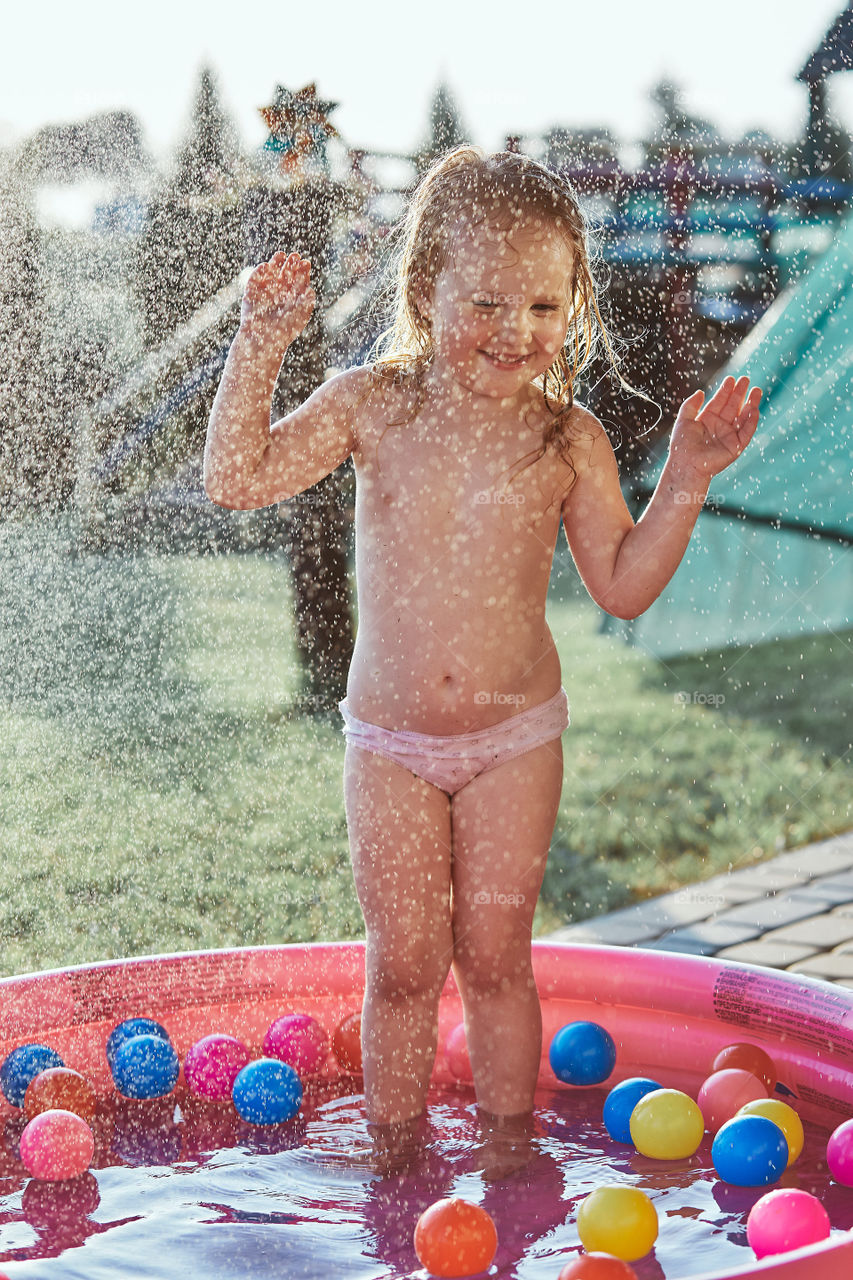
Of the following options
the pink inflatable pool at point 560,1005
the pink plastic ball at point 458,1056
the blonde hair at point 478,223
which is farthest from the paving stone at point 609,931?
the blonde hair at point 478,223

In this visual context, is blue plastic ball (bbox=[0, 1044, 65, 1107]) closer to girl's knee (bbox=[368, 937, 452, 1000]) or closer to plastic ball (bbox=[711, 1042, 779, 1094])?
girl's knee (bbox=[368, 937, 452, 1000])

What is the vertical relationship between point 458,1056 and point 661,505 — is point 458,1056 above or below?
below

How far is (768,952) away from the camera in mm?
2539

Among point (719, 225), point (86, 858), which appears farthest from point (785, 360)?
point (86, 858)

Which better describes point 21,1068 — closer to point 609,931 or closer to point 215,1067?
point 215,1067

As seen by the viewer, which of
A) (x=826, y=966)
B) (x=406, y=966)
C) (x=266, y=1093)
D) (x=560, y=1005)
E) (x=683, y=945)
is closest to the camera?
(x=406, y=966)

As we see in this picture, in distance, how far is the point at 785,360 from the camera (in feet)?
15.7

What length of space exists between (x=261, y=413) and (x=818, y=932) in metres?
1.63

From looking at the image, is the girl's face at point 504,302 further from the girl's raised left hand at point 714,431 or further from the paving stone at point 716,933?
the paving stone at point 716,933

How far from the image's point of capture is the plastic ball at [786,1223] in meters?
1.37

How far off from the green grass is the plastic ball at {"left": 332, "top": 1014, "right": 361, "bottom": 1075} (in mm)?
732

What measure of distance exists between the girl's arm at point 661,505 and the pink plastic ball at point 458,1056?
71cm

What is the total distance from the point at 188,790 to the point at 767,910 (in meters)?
1.66

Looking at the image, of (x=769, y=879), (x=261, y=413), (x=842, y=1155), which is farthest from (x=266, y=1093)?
(x=769, y=879)
